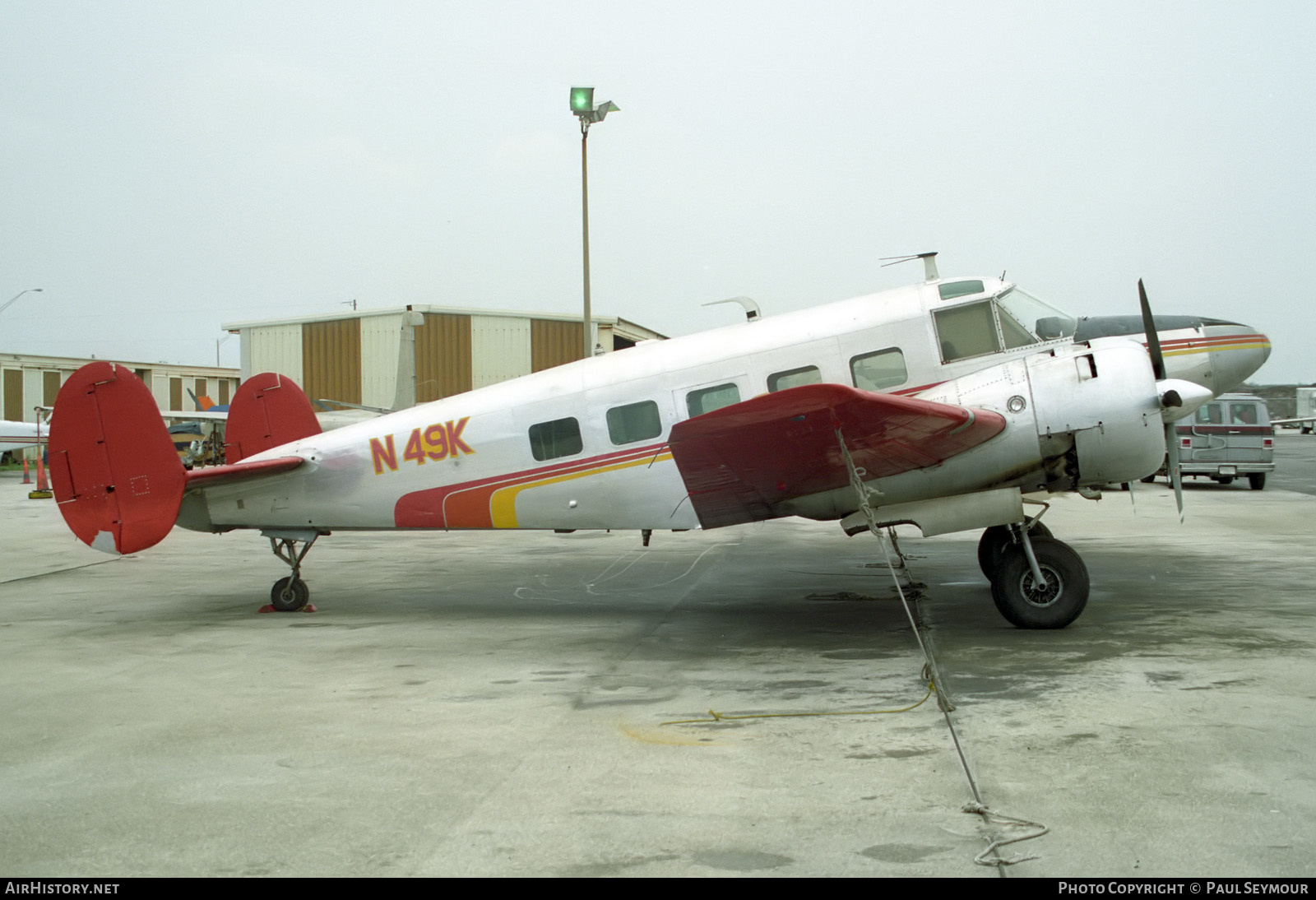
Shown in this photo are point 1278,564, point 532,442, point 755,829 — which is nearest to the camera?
point 755,829

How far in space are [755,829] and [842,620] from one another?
210 inches

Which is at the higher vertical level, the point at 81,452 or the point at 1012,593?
the point at 81,452

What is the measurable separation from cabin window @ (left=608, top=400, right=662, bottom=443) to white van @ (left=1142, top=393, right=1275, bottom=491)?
19.9 meters

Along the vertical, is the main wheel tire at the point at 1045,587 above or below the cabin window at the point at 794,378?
below

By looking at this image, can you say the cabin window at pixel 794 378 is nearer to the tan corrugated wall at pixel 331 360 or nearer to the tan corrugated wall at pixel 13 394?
the tan corrugated wall at pixel 331 360

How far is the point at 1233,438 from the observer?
984 inches

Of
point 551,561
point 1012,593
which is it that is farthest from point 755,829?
point 551,561

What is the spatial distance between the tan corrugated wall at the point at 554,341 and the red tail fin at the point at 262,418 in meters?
15.7

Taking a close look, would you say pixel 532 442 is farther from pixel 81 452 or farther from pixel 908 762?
pixel 908 762

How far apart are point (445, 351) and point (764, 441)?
21.4m

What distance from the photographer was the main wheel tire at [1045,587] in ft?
27.3

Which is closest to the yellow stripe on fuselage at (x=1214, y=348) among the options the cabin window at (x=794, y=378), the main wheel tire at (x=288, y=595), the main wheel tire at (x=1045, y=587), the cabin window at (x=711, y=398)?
the main wheel tire at (x=1045, y=587)

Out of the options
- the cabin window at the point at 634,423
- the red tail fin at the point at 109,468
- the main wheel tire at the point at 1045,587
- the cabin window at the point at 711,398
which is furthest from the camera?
the red tail fin at the point at 109,468
